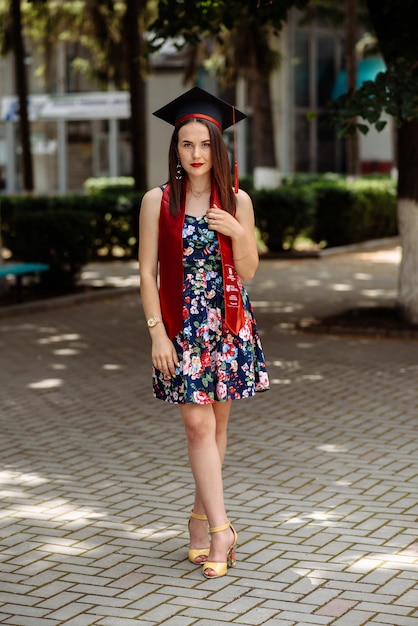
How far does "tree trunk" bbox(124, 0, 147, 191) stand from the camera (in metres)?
20.7

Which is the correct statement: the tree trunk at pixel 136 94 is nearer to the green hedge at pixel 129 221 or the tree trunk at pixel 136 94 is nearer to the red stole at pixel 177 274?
the green hedge at pixel 129 221

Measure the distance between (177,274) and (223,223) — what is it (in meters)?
0.29

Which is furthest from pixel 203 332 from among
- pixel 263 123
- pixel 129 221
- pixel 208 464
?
pixel 263 123

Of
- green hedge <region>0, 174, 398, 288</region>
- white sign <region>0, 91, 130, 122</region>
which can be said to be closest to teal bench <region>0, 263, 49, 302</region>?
green hedge <region>0, 174, 398, 288</region>

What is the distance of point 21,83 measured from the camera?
79.0ft

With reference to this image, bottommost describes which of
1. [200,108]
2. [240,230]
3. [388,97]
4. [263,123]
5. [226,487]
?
[226,487]

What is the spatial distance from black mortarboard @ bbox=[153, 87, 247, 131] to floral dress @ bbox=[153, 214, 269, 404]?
16.4 inches

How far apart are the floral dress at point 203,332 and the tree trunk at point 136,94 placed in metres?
15.7

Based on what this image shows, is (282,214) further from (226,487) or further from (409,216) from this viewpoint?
(226,487)

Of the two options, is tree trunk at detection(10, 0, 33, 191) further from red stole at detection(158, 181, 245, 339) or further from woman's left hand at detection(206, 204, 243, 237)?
woman's left hand at detection(206, 204, 243, 237)

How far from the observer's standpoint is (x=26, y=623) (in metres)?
4.41

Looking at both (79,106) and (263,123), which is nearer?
(263,123)

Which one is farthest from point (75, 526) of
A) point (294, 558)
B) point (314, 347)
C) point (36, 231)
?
point (36, 231)

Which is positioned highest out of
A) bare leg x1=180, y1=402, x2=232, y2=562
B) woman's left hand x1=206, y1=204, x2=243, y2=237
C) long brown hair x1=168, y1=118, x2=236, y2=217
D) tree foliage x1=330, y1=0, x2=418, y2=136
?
tree foliage x1=330, y1=0, x2=418, y2=136
